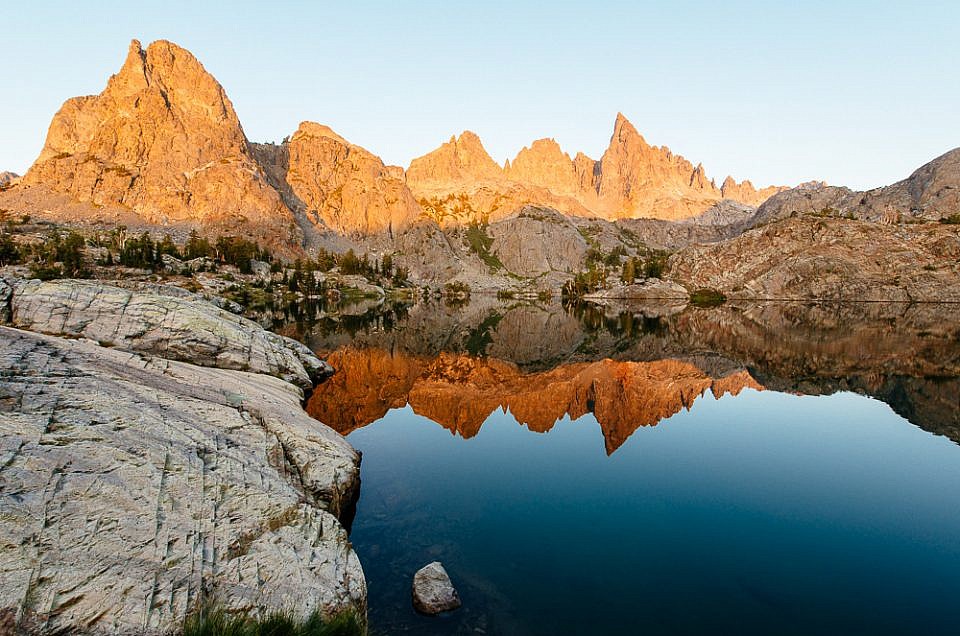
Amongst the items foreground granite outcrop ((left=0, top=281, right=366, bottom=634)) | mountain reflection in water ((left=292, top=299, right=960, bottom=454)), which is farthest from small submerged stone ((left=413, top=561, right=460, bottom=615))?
mountain reflection in water ((left=292, top=299, right=960, bottom=454))

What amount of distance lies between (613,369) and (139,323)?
45.5 meters

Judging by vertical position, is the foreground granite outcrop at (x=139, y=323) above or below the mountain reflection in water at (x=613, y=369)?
above

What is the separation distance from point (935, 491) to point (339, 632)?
27015 mm

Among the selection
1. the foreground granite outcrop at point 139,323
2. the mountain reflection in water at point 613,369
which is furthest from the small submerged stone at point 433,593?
the foreground granite outcrop at point 139,323

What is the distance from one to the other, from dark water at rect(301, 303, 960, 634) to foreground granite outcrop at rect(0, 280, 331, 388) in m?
7.21

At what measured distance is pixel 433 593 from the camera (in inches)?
512

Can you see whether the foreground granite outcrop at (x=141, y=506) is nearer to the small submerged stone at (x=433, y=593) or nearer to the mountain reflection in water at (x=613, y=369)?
the small submerged stone at (x=433, y=593)

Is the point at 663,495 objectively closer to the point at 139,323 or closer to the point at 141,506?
the point at 141,506

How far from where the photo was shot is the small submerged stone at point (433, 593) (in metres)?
12.8

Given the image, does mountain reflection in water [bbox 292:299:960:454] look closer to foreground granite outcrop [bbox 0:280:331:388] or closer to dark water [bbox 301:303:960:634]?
dark water [bbox 301:303:960:634]

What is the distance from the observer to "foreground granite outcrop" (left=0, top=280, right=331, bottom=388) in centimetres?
2695

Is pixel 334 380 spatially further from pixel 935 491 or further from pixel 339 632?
pixel 935 491

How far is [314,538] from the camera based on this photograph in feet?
39.9

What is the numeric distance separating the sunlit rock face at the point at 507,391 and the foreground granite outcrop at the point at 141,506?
48.1ft
